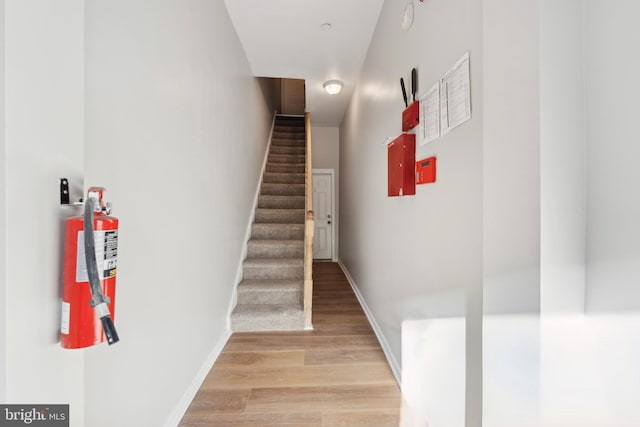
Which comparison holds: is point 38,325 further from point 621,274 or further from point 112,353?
point 621,274

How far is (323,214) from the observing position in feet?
18.3

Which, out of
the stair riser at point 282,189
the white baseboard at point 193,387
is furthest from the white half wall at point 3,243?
the stair riser at point 282,189

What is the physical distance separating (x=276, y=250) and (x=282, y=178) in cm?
155

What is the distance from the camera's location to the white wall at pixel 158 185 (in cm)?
96

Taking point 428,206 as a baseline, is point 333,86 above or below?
above

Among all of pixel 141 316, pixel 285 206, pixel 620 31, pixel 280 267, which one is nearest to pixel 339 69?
pixel 285 206

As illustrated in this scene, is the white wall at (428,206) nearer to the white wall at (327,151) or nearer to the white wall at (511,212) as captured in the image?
the white wall at (511,212)

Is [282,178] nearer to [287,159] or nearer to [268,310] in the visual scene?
[287,159]

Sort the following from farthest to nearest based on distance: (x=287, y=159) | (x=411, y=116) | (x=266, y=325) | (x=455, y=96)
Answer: (x=287, y=159) < (x=266, y=325) < (x=411, y=116) < (x=455, y=96)

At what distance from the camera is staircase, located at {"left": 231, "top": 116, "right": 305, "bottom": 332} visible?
8.34 feet

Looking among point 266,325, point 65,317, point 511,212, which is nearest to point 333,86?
point 266,325

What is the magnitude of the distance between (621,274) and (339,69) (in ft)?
11.1

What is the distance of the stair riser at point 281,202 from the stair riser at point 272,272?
1.17 meters

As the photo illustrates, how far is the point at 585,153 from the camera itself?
0.70m
